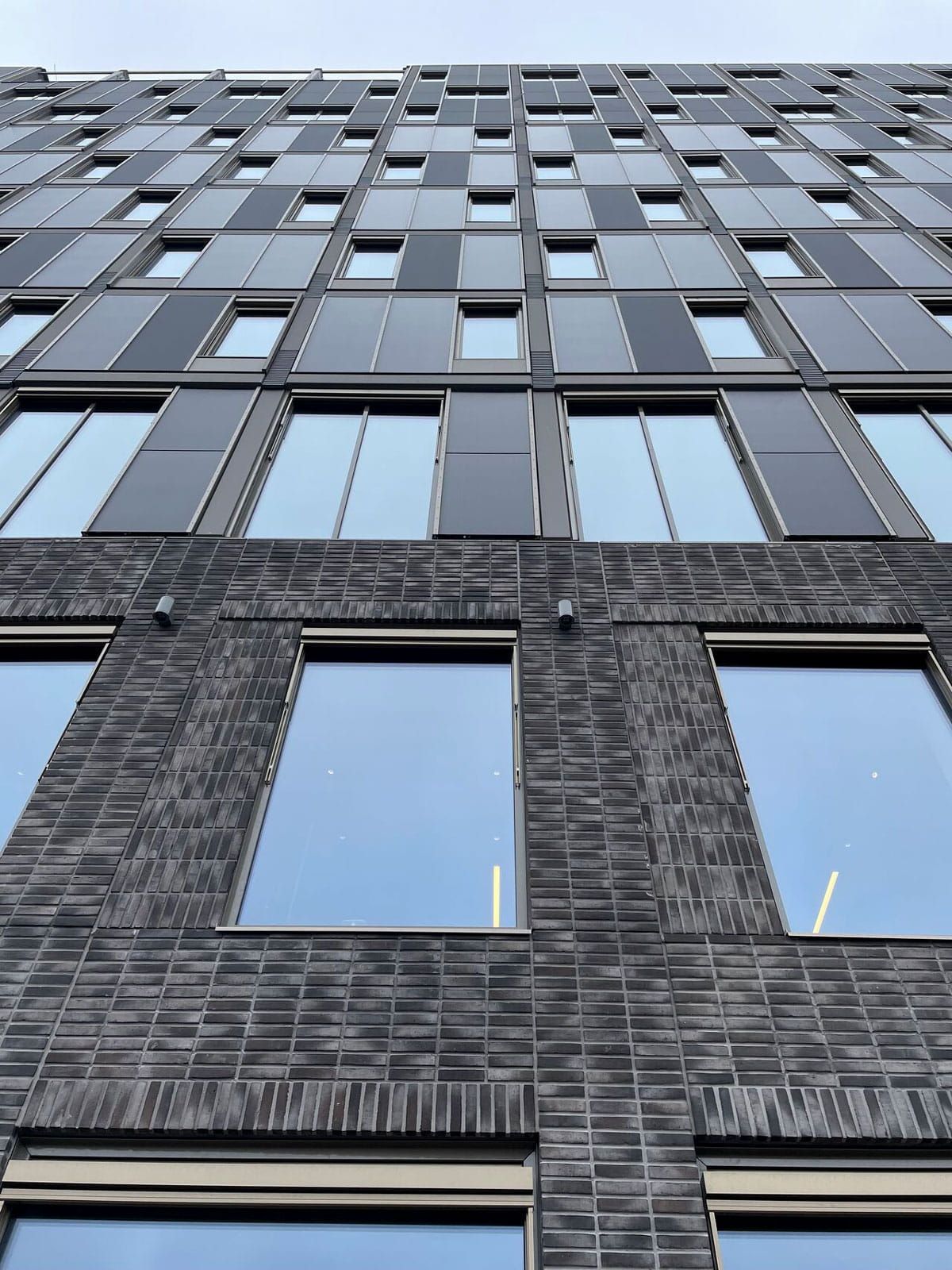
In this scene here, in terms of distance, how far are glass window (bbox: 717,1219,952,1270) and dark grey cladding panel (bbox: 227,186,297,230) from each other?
1686 centimetres

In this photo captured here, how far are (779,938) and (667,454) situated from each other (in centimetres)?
645

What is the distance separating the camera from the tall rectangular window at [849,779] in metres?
6.39

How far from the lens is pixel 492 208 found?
59.2ft

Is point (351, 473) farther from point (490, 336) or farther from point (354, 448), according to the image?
point (490, 336)

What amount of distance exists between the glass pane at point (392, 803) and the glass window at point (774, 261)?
10343 millimetres

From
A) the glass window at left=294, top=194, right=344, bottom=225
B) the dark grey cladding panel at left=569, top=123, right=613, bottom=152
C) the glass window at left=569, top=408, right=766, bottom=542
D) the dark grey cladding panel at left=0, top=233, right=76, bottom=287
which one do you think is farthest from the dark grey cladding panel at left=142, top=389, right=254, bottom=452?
the dark grey cladding panel at left=569, top=123, right=613, bottom=152

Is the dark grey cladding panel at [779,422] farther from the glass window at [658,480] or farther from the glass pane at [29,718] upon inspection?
the glass pane at [29,718]

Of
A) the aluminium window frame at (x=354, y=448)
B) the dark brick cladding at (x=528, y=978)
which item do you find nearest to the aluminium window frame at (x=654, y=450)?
the aluminium window frame at (x=354, y=448)

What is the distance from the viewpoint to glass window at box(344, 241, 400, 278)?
1520 cm

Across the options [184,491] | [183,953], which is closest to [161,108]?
[184,491]

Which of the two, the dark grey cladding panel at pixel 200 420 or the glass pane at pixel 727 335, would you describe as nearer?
the dark grey cladding panel at pixel 200 420

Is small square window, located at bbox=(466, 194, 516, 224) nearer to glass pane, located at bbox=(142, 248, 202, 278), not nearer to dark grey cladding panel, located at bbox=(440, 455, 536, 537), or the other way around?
glass pane, located at bbox=(142, 248, 202, 278)

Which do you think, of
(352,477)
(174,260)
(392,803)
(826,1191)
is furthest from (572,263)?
(826,1191)

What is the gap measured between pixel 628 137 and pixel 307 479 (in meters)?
17.1
